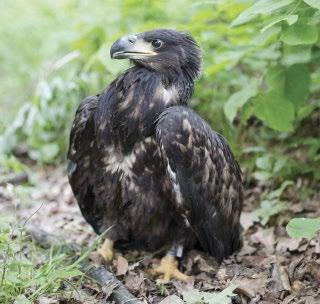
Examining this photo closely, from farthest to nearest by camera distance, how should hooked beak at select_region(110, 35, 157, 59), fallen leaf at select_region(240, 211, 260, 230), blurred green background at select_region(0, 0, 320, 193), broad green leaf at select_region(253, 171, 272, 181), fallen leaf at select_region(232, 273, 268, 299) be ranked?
broad green leaf at select_region(253, 171, 272, 181), fallen leaf at select_region(240, 211, 260, 230), blurred green background at select_region(0, 0, 320, 193), hooked beak at select_region(110, 35, 157, 59), fallen leaf at select_region(232, 273, 268, 299)

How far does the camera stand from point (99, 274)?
4.37 meters

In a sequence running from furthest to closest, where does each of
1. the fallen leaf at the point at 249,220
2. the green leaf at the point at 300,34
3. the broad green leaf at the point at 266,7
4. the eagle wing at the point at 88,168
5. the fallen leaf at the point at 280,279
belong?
Result: the fallen leaf at the point at 249,220 → the eagle wing at the point at 88,168 → the fallen leaf at the point at 280,279 → the green leaf at the point at 300,34 → the broad green leaf at the point at 266,7

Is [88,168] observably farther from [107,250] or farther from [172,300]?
[172,300]

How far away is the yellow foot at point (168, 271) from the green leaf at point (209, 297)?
0.54 m

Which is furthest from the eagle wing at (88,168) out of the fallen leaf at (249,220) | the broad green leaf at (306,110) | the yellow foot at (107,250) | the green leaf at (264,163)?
the broad green leaf at (306,110)

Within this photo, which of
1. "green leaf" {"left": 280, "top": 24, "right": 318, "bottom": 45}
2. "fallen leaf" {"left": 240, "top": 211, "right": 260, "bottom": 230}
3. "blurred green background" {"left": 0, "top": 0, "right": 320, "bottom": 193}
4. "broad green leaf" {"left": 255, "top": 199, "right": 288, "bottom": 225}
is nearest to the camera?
"green leaf" {"left": 280, "top": 24, "right": 318, "bottom": 45}

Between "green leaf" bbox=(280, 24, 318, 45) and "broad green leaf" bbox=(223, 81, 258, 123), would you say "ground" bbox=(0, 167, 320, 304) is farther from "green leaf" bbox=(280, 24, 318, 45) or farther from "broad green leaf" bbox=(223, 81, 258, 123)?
"green leaf" bbox=(280, 24, 318, 45)

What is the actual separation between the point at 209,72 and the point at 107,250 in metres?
1.81

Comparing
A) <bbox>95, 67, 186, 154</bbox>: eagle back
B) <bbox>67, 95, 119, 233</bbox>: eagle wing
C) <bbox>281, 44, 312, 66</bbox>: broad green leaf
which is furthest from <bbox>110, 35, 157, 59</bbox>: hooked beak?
<bbox>281, 44, 312, 66</bbox>: broad green leaf

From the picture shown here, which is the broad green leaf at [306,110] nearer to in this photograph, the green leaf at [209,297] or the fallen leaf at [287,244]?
the fallen leaf at [287,244]

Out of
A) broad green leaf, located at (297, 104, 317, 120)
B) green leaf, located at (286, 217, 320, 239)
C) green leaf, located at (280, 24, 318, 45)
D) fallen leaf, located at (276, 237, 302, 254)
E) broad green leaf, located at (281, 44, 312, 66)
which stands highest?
green leaf, located at (280, 24, 318, 45)

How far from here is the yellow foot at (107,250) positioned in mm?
4852

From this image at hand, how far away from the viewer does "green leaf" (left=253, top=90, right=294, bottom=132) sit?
488 cm

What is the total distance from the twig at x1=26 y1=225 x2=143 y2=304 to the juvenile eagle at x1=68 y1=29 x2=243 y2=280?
1.35 ft
